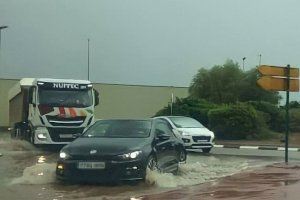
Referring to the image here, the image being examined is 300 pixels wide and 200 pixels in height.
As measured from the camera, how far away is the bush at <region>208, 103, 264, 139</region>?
117ft

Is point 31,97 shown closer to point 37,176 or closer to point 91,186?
point 37,176

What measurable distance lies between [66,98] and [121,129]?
8507mm

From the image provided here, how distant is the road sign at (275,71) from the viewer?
1833cm

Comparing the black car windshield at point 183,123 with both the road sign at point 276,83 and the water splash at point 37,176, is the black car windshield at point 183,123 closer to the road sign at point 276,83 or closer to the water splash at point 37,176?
the road sign at point 276,83

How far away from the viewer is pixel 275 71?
731 inches

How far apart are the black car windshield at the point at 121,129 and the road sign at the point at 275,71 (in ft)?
18.1

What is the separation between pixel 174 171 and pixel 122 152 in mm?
2833

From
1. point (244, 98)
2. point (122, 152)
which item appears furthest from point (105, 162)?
point (244, 98)

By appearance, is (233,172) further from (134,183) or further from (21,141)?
(21,141)

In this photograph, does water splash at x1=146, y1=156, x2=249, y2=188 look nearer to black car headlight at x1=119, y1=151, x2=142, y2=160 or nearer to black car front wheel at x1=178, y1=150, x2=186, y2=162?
black car front wheel at x1=178, y1=150, x2=186, y2=162

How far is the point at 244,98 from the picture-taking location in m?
49.9

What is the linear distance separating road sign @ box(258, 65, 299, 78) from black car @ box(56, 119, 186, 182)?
5809 mm

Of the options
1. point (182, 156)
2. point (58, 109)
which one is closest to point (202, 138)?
point (58, 109)

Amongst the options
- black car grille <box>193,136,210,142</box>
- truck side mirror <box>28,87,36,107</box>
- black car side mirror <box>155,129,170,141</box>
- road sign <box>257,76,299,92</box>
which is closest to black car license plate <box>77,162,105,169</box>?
black car side mirror <box>155,129,170,141</box>
